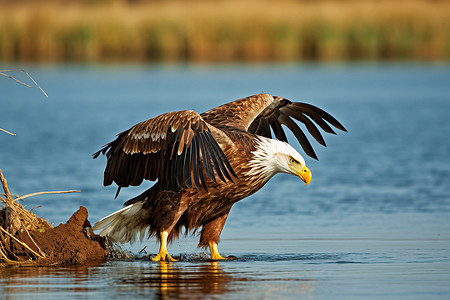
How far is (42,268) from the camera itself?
8250 mm

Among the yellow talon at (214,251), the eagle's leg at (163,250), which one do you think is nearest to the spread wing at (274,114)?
the yellow talon at (214,251)

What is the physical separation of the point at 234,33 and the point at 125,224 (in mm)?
30019

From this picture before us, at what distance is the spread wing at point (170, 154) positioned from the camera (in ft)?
27.0

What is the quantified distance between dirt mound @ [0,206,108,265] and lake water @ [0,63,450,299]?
0.29m

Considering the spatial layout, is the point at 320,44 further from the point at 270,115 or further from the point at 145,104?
the point at 270,115

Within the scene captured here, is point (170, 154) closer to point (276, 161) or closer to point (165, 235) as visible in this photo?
point (165, 235)

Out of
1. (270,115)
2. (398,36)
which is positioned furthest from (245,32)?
(270,115)

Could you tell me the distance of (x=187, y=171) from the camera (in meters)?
8.25

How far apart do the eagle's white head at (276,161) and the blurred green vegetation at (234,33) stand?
98.9ft

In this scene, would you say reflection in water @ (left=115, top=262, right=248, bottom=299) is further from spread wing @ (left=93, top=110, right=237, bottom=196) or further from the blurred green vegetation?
the blurred green vegetation

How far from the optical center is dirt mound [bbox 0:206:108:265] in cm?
854

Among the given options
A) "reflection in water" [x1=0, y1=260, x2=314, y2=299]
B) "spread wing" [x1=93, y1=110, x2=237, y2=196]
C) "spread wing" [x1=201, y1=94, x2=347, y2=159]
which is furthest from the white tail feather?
"spread wing" [x1=201, y1=94, x2=347, y2=159]

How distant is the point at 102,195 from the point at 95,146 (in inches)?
271

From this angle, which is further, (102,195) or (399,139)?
(399,139)
